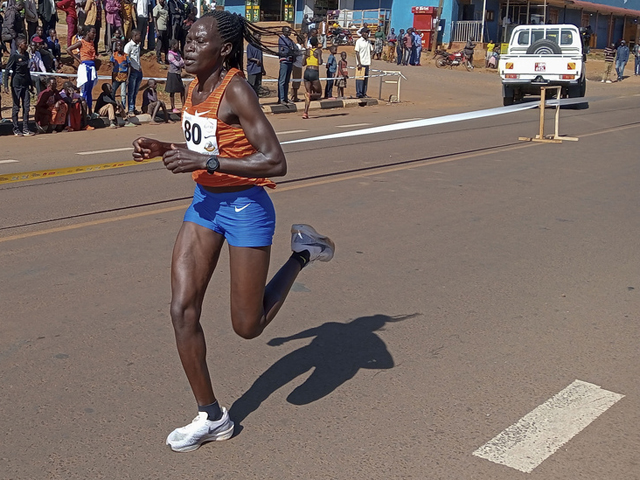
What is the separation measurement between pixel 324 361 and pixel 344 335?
1.42 ft

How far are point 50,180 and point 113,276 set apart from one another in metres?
4.45

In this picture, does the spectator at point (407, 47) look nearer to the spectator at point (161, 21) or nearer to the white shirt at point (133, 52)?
the spectator at point (161, 21)

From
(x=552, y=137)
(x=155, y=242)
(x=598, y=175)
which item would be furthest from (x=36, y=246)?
(x=552, y=137)

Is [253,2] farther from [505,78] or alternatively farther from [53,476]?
[53,476]

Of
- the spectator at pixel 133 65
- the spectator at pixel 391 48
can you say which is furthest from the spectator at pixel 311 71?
the spectator at pixel 391 48

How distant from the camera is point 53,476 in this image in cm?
316

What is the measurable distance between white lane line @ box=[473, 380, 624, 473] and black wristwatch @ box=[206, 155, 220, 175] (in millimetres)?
Result: 1643

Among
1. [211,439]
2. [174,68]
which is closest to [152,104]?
[174,68]

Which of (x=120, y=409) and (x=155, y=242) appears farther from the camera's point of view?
(x=155, y=242)

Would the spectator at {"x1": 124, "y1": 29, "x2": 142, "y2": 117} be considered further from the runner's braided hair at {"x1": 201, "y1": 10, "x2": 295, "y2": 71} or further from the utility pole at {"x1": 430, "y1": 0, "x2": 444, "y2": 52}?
the utility pole at {"x1": 430, "y1": 0, "x2": 444, "y2": 52}

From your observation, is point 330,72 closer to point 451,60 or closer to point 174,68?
point 174,68

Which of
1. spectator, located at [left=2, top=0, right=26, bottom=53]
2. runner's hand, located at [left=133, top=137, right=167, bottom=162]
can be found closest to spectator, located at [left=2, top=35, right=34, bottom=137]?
spectator, located at [left=2, top=0, right=26, bottom=53]

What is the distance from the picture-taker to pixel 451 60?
4262cm

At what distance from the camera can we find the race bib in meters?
3.44
